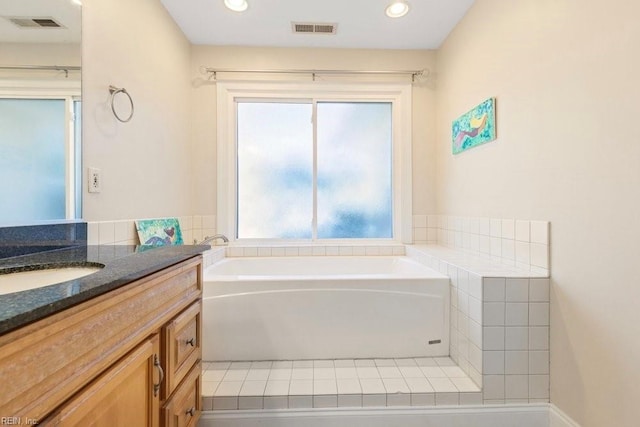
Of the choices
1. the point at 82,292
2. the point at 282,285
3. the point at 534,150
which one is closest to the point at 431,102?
the point at 534,150

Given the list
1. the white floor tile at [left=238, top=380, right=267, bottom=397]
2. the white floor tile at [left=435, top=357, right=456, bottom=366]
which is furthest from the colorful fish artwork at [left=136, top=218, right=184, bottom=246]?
the white floor tile at [left=435, top=357, right=456, bottom=366]

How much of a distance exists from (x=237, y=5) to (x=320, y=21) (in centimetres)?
63

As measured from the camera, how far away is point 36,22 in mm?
1188

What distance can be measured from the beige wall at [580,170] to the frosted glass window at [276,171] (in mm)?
1583

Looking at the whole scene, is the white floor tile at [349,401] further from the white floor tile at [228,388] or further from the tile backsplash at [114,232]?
the tile backsplash at [114,232]

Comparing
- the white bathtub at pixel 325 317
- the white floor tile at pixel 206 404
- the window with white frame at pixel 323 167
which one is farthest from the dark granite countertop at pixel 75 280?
the window with white frame at pixel 323 167

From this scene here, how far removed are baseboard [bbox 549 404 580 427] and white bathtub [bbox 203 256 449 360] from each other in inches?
21.3

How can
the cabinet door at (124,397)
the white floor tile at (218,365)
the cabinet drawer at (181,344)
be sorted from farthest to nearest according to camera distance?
the white floor tile at (218,365)
the cabinet drawer at (181,344)
the cabinet door at (124,397)

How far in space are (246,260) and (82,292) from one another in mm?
2052

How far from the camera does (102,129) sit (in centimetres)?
155

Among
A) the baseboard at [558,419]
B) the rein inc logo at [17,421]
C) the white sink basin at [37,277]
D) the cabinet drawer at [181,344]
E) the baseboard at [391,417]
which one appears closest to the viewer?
the rein inc logo at [17,421]

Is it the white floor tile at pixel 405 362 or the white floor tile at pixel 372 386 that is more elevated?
the white floor tile at pixel 405 362

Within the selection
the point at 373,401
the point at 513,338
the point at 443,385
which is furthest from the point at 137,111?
the point at 513,338

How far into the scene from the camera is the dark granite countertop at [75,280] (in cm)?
51
